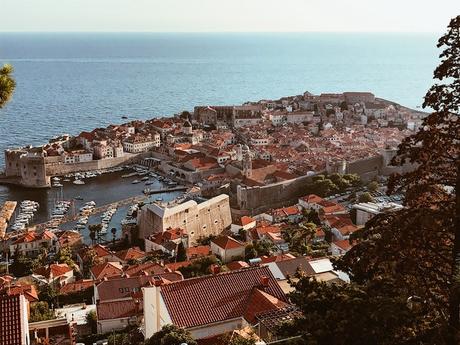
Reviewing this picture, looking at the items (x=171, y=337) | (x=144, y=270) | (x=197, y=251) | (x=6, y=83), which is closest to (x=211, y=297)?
(x=171, y=337)

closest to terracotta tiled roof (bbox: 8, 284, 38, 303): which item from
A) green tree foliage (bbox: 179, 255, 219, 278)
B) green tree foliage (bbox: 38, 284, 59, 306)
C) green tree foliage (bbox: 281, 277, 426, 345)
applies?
green tree foliage (bbox: 38, 284, 59, 306)

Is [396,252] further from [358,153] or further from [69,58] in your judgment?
[69,58]

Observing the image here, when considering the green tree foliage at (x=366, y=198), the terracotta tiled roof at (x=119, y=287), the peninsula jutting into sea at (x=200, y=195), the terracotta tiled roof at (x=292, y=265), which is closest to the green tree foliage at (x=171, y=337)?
the peninsula jutting into sea at (x=200, y=195)

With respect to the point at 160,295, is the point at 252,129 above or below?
below

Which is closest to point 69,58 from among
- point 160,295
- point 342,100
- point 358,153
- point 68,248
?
point 342,100

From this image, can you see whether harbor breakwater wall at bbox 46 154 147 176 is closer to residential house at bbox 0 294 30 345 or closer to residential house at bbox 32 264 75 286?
residential house at bbox 32 264 75 286
